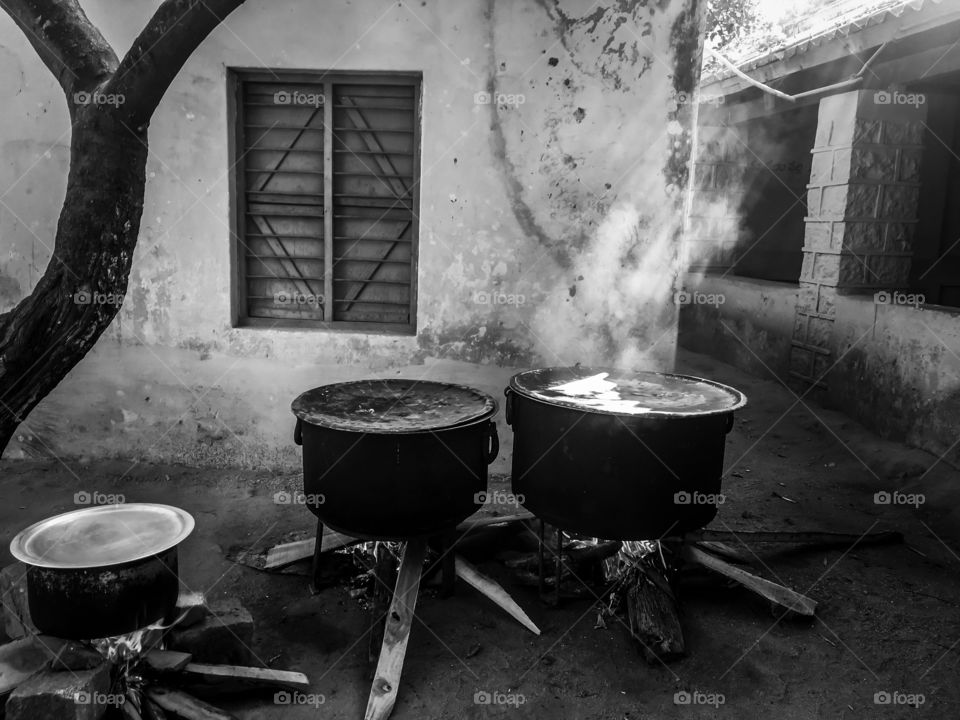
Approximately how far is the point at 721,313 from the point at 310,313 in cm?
669

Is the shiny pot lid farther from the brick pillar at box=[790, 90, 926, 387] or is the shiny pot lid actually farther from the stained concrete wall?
the brick pillar at box=[790, 90, 926, 387]

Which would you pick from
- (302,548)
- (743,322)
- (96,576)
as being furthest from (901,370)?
(96,576)

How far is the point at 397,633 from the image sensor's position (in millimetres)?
3803

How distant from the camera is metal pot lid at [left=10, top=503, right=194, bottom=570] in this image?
3170 mm

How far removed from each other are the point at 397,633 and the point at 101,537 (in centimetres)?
153

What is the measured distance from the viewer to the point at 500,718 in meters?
3.49

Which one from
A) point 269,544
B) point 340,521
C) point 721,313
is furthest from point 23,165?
point 721,313

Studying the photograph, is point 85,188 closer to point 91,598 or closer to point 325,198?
point 325,198

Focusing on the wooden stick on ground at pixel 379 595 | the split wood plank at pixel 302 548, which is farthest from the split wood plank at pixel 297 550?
the wooden stick on ground at pixel 379 595

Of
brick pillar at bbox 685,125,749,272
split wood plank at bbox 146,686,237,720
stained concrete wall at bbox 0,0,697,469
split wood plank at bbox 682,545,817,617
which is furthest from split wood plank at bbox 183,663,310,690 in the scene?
brick pillar at bbox 685,125,749,272

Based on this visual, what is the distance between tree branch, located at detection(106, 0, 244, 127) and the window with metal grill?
1576mm

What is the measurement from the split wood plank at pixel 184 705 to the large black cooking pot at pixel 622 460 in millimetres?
2009

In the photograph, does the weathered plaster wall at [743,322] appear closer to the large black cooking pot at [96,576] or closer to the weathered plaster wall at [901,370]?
the weathered plaster wall at [901,370]

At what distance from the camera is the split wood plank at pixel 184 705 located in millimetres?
3180
